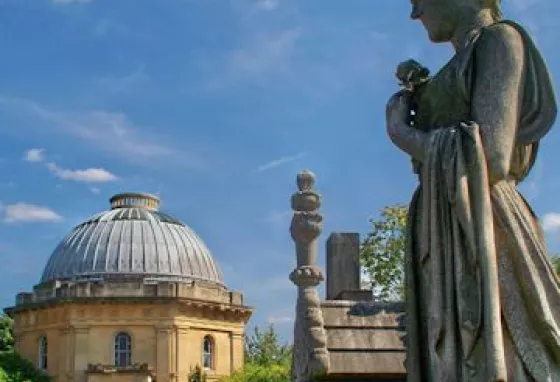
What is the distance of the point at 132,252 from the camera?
72.5 metres

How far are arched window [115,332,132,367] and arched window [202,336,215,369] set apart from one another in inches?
216

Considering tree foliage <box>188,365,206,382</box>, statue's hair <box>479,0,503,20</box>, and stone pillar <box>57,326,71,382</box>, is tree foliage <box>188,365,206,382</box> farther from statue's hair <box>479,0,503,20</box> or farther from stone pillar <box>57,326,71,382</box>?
statue's hair <box>479,0,503,20</box>

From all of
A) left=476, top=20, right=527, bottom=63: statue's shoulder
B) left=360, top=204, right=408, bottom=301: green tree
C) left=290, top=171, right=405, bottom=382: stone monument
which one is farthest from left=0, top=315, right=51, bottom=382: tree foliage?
left=476, top=20, right=527, bottom=63: statue's shoulder

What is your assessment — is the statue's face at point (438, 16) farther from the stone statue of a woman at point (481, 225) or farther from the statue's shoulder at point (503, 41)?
the statue's shoulder at point (503, 41)

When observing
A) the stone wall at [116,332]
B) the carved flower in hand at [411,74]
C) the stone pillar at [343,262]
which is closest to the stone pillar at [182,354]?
the stone wall at [116,332]

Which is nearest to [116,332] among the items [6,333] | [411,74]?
[6,333]

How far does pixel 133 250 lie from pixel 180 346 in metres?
7.49

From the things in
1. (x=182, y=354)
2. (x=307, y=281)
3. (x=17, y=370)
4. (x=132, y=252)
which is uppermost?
(x=132, y=252)

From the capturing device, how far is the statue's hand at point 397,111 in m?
6.20

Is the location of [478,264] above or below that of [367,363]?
above

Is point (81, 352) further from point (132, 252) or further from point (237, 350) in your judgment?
point (237, 350)

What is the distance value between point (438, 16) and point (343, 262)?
26.6ft

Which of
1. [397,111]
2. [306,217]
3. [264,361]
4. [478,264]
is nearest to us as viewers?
[478,264]

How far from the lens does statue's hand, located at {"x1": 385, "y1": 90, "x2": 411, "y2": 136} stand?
20.3ft
